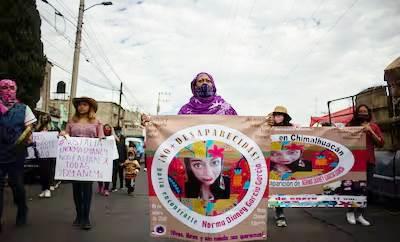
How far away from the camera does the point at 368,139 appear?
6.57 meters

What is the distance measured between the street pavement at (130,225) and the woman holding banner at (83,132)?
201mm

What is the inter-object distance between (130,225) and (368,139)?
11.8ft

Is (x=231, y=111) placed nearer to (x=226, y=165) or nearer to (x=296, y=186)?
(x=226, y=165)

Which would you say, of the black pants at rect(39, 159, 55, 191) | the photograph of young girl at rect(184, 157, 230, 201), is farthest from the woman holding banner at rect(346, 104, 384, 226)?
the black pants at rect(39, 159, 55, 191)

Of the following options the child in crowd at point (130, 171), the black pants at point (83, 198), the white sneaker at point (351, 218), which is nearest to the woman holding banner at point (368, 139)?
the white sneaker at point (351, 218)

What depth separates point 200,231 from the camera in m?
3.85

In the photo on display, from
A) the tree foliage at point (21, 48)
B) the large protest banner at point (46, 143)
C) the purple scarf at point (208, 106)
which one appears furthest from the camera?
the tree foliage at point (21, 48)

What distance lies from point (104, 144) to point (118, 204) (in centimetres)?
303

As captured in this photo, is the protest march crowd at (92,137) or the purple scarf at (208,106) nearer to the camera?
the protest march crowd at (92,137)

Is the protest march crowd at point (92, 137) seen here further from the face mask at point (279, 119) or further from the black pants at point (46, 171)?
the black pants at point (46, 171)

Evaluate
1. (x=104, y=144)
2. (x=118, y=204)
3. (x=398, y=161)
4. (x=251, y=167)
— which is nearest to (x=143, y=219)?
(x=104, y=144)

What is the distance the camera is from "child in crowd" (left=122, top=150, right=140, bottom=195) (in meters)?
11.1

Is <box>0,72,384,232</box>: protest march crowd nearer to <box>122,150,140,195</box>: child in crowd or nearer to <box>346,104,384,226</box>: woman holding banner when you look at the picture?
<box>346,104,384,226</box>: woman holding banner

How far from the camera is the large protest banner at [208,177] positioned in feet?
12.8
